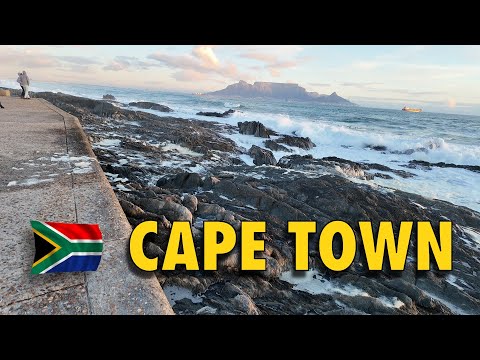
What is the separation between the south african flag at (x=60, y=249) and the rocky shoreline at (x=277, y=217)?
1041mm

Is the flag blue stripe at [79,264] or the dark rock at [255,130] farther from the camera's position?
the dark rock at [255,130]

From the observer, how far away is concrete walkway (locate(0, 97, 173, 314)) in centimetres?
172

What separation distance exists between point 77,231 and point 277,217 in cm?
396

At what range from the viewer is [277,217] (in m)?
5.46

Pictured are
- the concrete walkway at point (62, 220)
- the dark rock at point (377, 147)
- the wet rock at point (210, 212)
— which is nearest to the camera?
the concrete walkway at point (62, 220)

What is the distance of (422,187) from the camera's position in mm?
9922

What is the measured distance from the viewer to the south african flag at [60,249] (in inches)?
72.8

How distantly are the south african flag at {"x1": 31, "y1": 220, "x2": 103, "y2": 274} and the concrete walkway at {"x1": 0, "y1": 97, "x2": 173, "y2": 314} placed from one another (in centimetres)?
8

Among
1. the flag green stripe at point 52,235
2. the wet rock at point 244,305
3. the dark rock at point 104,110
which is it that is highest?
the dark rock at point 104,110

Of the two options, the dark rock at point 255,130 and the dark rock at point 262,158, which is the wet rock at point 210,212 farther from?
the dark rock at point 255,130

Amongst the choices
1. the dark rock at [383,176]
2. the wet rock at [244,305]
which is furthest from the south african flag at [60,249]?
the dark rock at [383,176]

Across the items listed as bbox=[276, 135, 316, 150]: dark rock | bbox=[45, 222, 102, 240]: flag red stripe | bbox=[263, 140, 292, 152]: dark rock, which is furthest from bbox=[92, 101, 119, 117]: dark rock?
bbox=[45, 222, 102, 240]: flag red stripe

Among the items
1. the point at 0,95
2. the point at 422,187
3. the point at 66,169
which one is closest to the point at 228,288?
the point at 66,169

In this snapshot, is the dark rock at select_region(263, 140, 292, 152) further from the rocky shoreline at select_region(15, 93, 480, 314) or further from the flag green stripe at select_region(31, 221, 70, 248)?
the flag green stripe at select_region(31, 221, 70, 248)
